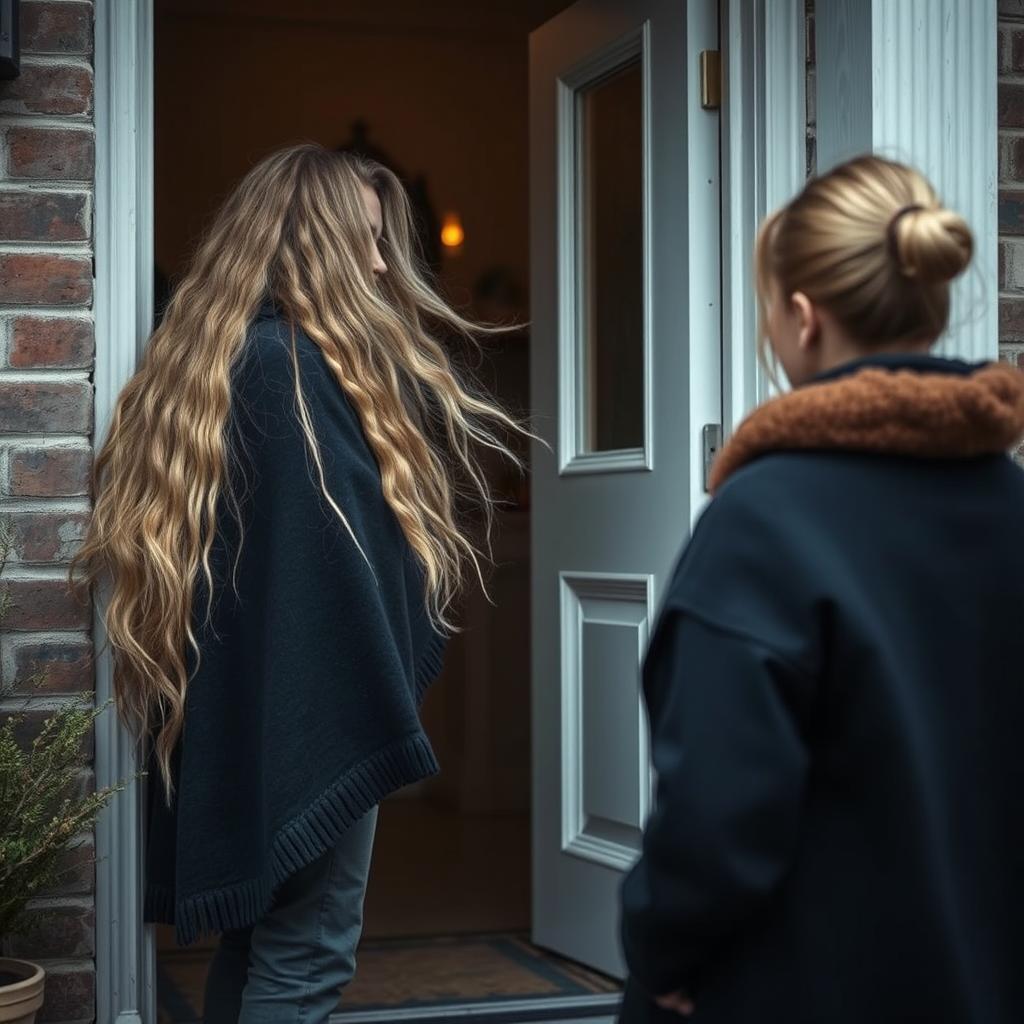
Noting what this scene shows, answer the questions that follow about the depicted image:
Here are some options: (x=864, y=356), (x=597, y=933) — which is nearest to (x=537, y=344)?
(x=597, y=933)

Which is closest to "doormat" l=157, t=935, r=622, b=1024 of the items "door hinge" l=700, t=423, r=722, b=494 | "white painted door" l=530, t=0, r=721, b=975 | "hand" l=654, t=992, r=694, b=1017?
"white painted door" l=530, t=0, r=721, b=975

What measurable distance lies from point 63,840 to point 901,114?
1.74 m

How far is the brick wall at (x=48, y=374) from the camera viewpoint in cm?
225

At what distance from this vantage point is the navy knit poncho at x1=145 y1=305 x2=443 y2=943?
196 cm

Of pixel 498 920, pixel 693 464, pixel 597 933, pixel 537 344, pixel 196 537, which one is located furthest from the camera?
pixel 498 920

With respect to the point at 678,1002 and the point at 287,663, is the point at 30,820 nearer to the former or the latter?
the point at 287,663

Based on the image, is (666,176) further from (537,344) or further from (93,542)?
(93,542)

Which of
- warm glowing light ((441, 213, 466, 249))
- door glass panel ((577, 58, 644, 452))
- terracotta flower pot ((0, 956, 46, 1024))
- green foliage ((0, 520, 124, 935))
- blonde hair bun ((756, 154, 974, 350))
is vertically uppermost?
warm glowing light ((441, 213, 466, 249))

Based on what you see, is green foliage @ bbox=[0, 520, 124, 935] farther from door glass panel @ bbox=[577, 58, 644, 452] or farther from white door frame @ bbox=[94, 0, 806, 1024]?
door glass panel @ bbox=[577, 58, 644, 452]

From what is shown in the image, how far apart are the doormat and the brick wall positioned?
32.0 inches

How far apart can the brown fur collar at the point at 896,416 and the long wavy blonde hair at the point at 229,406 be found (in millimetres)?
815

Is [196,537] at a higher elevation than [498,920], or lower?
higher

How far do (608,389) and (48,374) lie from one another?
1.33 meters

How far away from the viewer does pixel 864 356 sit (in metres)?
1.25
